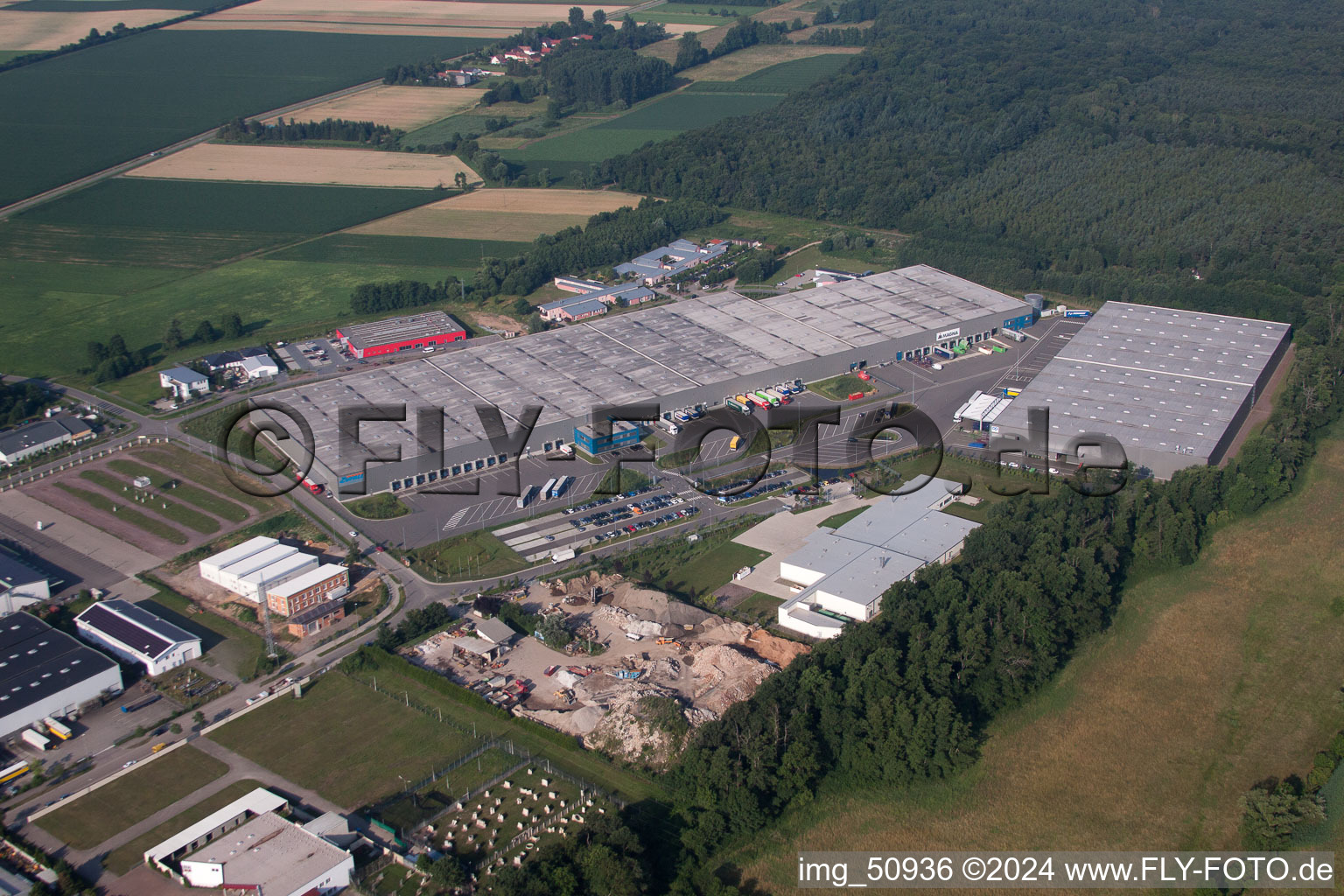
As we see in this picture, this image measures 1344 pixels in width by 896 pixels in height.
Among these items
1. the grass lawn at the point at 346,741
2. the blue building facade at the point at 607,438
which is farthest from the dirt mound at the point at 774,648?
the blue building facade at the point at 607,438

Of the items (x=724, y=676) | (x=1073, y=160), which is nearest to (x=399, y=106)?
(x=1073, y=160)

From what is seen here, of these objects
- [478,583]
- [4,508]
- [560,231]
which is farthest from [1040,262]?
[4,508]

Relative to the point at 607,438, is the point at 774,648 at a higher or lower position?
lower

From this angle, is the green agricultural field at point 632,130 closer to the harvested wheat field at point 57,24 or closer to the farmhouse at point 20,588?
the harvested wheat field at point 57,24

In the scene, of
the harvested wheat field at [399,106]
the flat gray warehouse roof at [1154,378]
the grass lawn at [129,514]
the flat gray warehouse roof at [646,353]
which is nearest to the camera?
the grass lawn at [129,514]

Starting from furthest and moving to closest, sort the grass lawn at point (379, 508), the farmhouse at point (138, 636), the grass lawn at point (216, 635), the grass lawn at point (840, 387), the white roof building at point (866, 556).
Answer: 1. the grass lawn at point (840, 387)
2. the grass lawn at point (379, 508)
3. the white roof building at point (866, 556)
4. the grass lawn at point (216, 635)
5. the farmhouse at point (138, 636)

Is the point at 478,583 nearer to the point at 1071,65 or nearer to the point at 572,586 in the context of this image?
the point at 572,586

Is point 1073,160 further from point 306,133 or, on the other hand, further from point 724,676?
point 724,676
